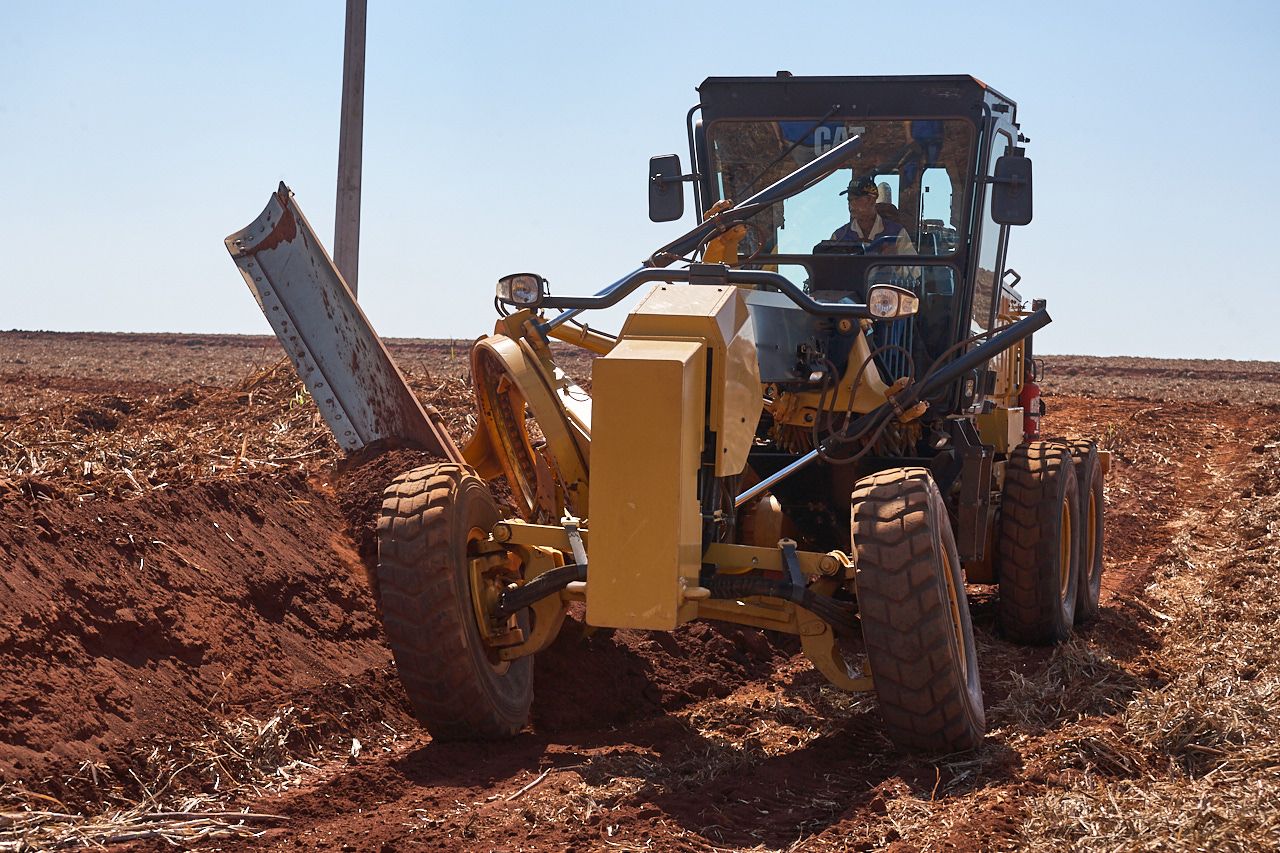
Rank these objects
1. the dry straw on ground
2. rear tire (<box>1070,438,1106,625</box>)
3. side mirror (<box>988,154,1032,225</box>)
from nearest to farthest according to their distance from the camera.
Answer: the dry straw on ground
side mirror (<box>988,154,1032,225</box>)
rear tire (<box>1070,438,1106,625</box>)

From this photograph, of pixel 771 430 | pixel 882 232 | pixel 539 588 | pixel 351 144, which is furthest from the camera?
pixel 351 144

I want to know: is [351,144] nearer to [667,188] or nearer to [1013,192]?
[667,188]

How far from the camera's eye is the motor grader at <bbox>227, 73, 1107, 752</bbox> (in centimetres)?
537

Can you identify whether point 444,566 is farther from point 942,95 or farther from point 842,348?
point 942,95

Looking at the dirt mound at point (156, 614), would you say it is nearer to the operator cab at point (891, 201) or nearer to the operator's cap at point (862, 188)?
the operator cab at point (891, 201)

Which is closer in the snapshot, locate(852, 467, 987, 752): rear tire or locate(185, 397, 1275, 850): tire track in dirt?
locate(185, 397, 1275, 850): tire track in dirt

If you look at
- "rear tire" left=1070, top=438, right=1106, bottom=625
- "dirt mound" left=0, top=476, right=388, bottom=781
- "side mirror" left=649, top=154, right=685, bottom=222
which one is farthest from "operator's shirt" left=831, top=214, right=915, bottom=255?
"dirt mound" left=0, top=476, right=388, bottom=781

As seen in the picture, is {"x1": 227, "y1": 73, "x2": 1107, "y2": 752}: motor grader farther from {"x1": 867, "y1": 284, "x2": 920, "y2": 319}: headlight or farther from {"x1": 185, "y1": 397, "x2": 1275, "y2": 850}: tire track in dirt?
{"x1": 185, "y1": 397, "x2": 1275, "y2": 850}: tire track in dirt

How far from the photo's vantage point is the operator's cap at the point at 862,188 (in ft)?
25.3

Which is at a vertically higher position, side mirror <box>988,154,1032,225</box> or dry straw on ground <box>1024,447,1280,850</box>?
side mirror <box>988,154,1032,225</box>

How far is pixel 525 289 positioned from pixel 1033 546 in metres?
3.19

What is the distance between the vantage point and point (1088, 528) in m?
8.98

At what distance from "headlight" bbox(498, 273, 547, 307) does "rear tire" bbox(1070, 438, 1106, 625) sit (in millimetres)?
3666

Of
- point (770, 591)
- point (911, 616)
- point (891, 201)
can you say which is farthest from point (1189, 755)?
point (891, 201)
